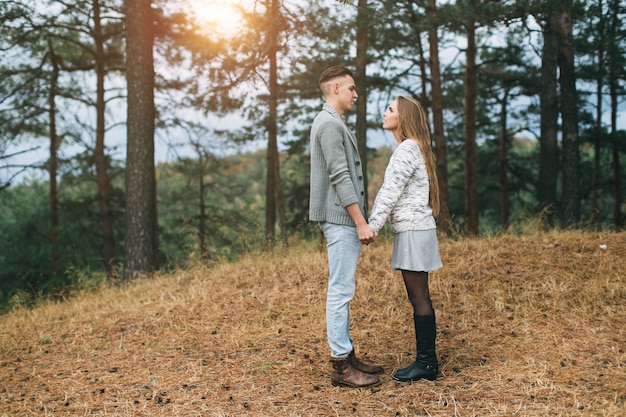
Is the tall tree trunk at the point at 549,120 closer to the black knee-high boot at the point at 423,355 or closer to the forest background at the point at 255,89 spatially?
the forest background at the point at 255,89

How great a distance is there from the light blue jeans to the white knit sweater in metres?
0.22

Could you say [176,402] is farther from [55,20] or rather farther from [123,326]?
[55,20]

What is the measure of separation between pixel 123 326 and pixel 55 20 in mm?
9143

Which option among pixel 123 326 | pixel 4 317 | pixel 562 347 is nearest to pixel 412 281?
pixel 562 347

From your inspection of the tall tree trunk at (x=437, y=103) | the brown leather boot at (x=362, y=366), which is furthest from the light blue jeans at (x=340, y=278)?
the tall tree trunk at (x=437, y=103)

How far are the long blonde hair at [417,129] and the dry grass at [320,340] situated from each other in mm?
1484

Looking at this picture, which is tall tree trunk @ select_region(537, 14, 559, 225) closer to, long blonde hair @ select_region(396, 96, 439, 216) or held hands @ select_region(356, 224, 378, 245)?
long blonde hair @ select_region(396, 96, 439, 216)

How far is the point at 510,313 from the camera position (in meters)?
5.62

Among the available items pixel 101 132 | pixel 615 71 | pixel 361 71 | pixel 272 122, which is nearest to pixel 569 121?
pixel 615 71

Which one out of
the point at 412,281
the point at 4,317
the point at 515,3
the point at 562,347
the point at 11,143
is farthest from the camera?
the point at 11,143

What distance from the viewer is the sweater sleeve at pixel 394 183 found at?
12.8 feet

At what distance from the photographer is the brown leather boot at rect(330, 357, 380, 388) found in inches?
161

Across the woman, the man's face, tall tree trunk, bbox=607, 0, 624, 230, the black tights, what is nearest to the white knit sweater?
the woman

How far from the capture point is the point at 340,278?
3.97 metres
